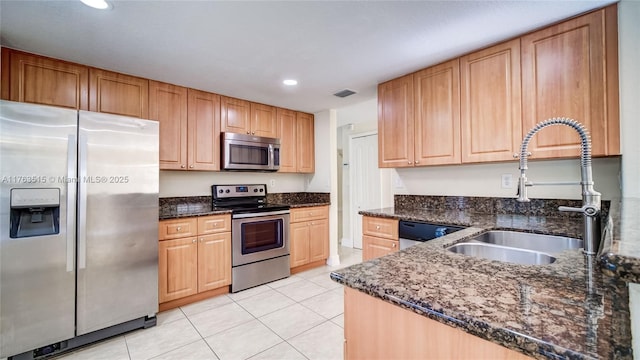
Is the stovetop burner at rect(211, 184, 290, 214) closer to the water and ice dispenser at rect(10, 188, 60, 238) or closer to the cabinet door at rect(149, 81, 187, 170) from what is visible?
the cabinet door at rect(149, 81, 187, 170)

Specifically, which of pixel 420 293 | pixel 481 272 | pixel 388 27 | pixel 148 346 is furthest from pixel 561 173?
pixel 148 346

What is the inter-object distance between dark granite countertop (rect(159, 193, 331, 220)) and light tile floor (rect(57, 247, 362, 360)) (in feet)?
2.89

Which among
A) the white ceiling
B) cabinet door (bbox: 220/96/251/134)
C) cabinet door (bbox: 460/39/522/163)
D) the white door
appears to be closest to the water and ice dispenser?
the white ceiling

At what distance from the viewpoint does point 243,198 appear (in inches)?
140

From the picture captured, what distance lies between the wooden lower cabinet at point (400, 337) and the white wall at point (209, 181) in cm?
285

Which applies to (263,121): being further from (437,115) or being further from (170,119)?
(437,115)

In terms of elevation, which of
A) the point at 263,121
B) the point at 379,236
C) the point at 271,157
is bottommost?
the point at 379,236

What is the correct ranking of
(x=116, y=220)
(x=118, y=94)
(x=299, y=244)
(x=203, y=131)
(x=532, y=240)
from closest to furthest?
1. (x=532, y=240)
2. (x=116, y=220)
3. (x=118, y=94)
4. (x=203, y=131)
5. (x=299, y=244)

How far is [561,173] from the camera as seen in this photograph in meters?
2.06

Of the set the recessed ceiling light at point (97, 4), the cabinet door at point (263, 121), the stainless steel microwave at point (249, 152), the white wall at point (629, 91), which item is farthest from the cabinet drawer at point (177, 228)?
the white wall at point (629, 91)

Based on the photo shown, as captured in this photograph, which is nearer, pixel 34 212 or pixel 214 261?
pixel 34 212

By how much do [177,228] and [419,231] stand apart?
2.13 m

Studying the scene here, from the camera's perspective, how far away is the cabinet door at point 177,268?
8.12 ft

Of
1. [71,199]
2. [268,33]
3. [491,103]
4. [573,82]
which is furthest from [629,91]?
[71,199]
